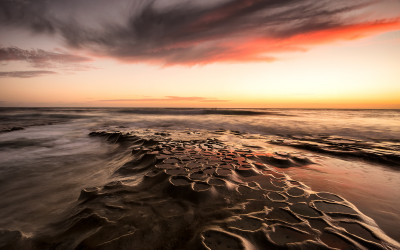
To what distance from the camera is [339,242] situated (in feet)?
6.06

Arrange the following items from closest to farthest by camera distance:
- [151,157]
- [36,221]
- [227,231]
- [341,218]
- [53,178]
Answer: [227,231]
[341,218]
[36,221]
[53,178]
[151,157]

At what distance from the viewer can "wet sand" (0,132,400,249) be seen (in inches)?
72.9

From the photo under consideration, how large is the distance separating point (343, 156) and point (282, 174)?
3217mm

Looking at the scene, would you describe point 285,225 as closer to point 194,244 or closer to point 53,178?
point 194,244

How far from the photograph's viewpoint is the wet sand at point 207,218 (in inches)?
72.9

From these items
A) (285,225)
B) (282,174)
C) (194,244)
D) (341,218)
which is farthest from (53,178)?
(341,218)

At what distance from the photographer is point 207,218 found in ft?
7.34

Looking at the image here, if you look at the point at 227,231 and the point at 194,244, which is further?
the point at 227,231

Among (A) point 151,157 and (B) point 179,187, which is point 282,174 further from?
(A) point 151,157

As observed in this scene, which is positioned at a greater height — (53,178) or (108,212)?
(108,212)

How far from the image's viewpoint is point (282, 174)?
12.4 feet

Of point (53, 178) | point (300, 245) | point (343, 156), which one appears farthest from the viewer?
point (343, 156)

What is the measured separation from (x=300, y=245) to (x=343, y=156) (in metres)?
5.08

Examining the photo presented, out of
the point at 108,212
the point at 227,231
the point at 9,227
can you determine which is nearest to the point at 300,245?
the point at 227,231
